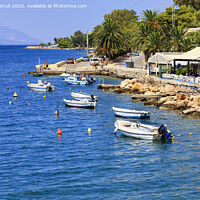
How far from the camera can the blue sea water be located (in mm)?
26719

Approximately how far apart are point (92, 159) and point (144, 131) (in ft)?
24.3

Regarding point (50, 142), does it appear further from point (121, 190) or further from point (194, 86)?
point (194, 86)

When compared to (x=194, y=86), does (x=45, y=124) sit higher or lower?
lower

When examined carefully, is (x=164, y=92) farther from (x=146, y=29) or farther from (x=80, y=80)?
(x=146, y=29)

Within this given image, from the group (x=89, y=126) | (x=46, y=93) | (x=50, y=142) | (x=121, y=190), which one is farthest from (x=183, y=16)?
(x=121, y=190)

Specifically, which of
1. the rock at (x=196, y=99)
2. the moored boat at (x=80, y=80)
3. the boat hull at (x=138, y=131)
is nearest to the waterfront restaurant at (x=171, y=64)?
the rock at (x=196, y=99)

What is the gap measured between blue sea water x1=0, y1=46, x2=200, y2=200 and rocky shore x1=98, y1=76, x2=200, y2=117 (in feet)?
5.63

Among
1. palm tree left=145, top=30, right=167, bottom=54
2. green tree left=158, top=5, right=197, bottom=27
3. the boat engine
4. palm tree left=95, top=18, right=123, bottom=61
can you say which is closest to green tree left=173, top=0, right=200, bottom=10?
green tree left=158, top=5, right=197, bottom=27

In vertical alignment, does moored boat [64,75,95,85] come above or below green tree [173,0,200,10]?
below

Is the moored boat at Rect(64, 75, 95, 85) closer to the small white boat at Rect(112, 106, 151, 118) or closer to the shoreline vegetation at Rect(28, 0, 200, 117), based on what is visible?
the shoreline vegetation at Rect(28, 0, 200, 117)

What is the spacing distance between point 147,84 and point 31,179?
137ft

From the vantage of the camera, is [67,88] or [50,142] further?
[67,88]

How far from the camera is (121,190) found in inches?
1053

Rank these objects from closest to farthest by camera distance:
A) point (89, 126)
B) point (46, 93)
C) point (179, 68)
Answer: point (89, 126) → point (179, 68) → point (46, 93)
